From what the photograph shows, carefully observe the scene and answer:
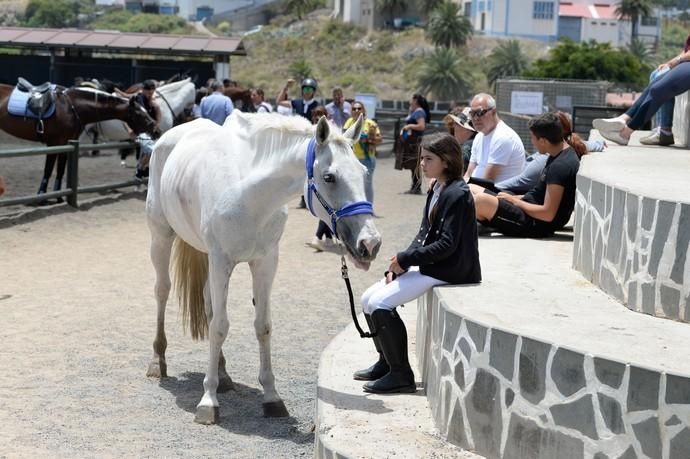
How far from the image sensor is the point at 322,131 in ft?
18.1

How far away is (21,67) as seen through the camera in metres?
26.9

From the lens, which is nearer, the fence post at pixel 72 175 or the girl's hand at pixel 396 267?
the girl's hand at pixel 396 267

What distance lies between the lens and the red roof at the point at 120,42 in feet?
83.8

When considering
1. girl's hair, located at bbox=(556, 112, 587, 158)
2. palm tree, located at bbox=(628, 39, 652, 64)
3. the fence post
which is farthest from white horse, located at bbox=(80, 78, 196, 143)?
palm tree, located at bbox=(628, 39, 652, 64)

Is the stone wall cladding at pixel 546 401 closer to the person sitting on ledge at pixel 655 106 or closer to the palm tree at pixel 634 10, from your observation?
the person sitting on ledge at pixel 655 106

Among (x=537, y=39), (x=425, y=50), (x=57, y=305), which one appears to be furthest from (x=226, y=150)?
(x=537, y=39)

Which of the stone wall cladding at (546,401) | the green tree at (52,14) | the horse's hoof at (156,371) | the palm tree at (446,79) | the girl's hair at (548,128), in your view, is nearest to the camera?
the stone wall cladding at (546,401)

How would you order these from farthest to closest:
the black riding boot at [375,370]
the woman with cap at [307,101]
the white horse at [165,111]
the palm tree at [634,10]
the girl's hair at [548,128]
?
the palm tree at [634,10] → the white horse at [165,111] → the woman with cap at [307,101] → the girl's hair at [548,128] → the black riding boot at [375,370]

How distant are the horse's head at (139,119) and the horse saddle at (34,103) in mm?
1575

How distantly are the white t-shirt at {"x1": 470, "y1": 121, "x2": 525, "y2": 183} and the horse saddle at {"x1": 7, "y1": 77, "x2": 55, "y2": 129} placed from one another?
9287mm

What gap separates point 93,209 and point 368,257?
10.7 meters

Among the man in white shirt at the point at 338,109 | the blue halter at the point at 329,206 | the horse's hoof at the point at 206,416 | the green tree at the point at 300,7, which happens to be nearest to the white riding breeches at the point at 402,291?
the blue halter at the point at 329,206

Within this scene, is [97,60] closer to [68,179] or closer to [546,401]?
[68,179]

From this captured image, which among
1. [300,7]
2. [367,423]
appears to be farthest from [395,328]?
[300,7]
